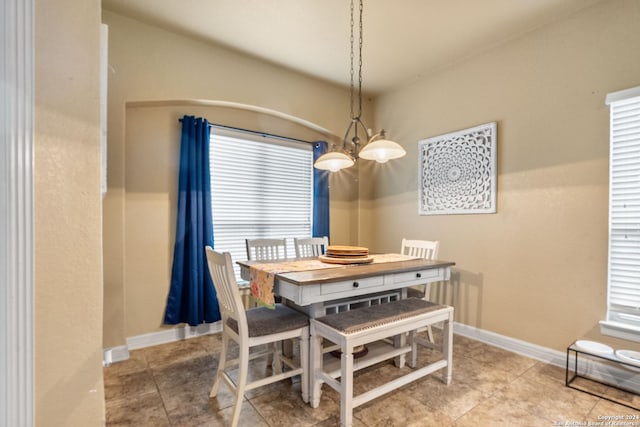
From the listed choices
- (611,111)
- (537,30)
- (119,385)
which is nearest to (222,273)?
(119,385)

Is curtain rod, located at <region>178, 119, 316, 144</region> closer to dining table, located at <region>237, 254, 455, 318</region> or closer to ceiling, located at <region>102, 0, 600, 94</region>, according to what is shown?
ceiling, located at <region>102, 0, 600, 94</region>

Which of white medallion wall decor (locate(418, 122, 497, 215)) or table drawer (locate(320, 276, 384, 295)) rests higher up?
white medallion wall decor (locate(418, 122, 497, 215))

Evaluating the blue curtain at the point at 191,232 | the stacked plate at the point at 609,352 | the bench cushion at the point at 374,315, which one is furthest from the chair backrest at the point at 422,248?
the blue curtain at the point at 191,232

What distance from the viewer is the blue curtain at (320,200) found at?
374 cm

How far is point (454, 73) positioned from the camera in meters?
3.17

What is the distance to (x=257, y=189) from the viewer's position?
3398 mm

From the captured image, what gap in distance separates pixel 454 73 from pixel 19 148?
350cm

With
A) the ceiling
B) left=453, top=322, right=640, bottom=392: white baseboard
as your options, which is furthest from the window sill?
the ceiling

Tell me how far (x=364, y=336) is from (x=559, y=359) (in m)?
1.88

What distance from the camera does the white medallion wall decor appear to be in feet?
9.42

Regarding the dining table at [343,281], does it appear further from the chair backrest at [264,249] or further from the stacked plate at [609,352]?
the stacked plate at [609,352]

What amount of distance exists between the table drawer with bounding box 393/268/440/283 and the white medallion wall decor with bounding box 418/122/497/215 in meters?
1.00

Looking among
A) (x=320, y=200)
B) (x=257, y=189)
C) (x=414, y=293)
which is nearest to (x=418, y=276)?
(x=414, y=293)

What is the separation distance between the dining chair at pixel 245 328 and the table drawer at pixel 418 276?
717mm
